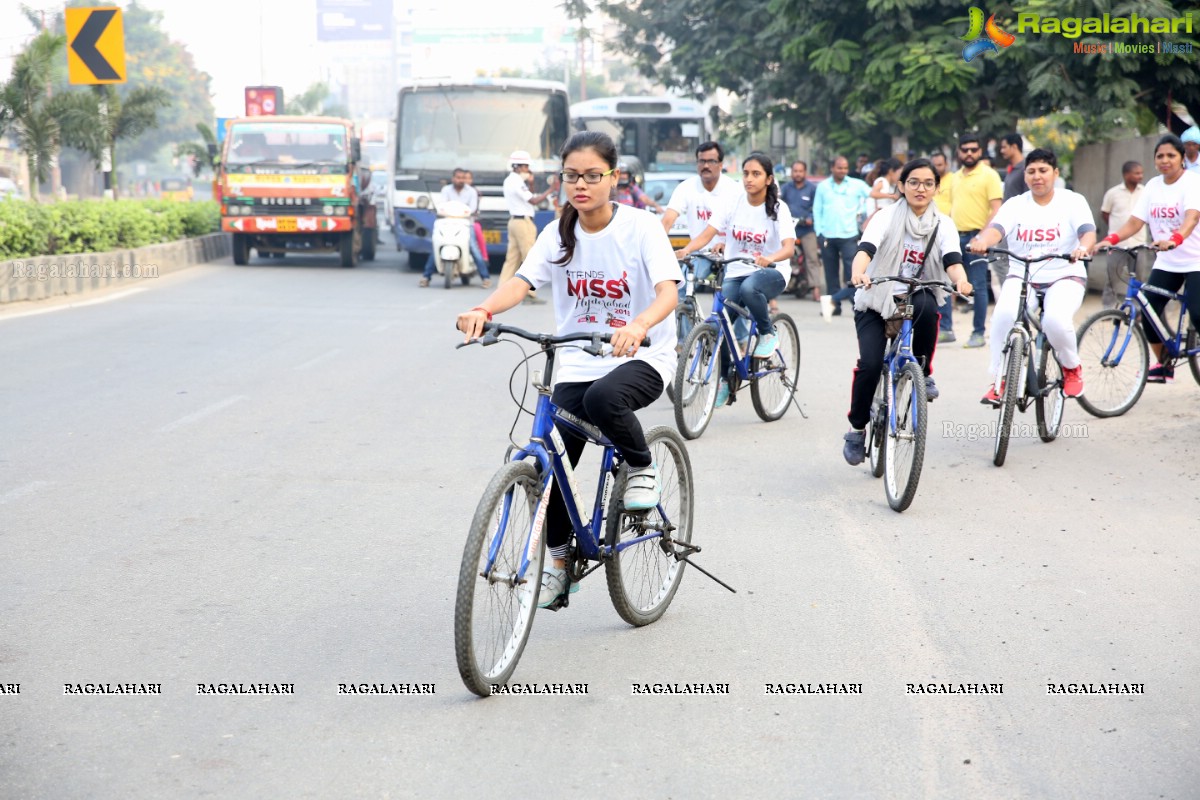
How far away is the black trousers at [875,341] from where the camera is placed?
7.03 meters

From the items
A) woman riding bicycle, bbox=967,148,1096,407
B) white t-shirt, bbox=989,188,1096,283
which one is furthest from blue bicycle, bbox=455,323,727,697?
white t-shirt, bbox=989,188,1096,283

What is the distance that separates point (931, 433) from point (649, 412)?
6.16ft

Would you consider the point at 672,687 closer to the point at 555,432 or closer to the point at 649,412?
the point at 555,432

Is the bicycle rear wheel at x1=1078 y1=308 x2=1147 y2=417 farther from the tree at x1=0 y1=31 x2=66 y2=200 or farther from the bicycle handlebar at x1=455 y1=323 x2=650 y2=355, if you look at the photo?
the tree at x1=0 y1=31 x2=66 y2=200

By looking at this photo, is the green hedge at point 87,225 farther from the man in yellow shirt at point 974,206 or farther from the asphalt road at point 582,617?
the man in yellow shirt at point 974,206

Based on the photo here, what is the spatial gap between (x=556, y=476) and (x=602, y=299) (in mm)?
668

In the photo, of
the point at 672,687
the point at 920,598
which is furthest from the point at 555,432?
the point at 920,598

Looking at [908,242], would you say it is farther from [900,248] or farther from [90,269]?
[90,269]

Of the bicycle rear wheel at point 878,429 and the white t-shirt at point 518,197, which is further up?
the white t-shirt at point 518,197

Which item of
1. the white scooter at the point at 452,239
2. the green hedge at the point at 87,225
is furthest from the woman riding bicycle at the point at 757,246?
the white scooter at the point at 452,239

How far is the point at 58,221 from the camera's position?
17203 mm

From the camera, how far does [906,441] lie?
6578mm

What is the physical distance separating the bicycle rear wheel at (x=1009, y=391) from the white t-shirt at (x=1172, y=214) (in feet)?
6.75

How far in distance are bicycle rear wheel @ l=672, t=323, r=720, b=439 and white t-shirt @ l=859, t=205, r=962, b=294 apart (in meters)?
1.51
